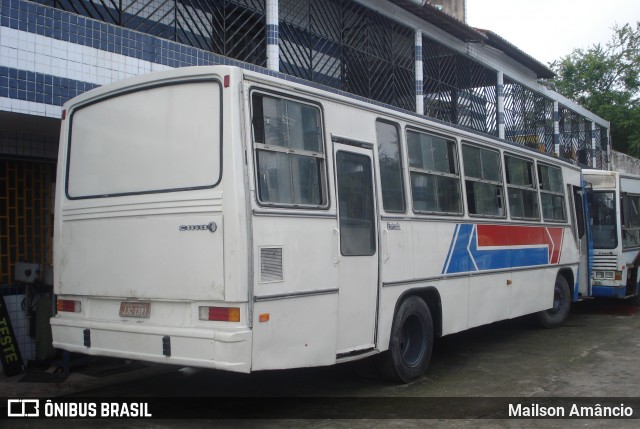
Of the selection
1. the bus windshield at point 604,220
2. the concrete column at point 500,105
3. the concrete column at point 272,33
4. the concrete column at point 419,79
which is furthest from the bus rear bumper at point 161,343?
the concrete column at point 500,105

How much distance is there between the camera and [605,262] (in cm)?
1254

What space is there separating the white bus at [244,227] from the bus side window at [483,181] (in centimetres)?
96

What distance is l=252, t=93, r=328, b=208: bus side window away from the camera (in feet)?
17.0

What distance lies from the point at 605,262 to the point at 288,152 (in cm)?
941

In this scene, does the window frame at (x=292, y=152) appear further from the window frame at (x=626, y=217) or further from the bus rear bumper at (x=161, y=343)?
the window frame at (x=626, y=217)

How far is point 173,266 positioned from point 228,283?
59cm

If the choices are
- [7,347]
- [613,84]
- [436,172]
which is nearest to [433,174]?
[436,172]

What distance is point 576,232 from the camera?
451 inches

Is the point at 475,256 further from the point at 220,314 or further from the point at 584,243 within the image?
the point at 584,243

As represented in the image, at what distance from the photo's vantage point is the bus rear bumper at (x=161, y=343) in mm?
4754

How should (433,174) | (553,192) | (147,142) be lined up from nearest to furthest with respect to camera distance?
1. (147,142)
2. (433,174)
3. (553,192)

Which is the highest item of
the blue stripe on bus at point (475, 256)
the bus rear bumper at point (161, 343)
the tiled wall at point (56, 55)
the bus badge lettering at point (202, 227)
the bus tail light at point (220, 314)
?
the tiled wall at point (56, 55)

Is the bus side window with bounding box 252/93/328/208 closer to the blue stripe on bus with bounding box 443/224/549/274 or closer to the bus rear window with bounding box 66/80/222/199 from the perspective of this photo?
the bus rear window with bounding box 66/80/222/199

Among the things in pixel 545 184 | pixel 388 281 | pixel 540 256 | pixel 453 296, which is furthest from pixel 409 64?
pixel 388 281
